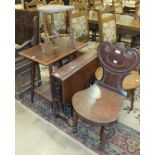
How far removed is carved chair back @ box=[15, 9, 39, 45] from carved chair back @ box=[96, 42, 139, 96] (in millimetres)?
889

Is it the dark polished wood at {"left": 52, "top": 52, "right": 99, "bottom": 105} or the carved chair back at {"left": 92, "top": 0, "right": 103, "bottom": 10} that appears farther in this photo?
the carved chair back at {"left": 92, "top": 0, "right": 103, "bottom": 10}

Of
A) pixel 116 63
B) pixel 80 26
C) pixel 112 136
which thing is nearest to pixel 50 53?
pixel 116 63

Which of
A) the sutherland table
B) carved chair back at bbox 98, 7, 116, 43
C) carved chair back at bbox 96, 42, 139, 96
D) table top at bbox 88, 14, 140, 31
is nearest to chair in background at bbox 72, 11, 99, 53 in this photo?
table top at bbox 88, 14, 140, 31

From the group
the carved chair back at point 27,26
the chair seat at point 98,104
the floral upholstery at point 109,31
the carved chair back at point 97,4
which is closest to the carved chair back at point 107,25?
the floral upholstery at point 109,31

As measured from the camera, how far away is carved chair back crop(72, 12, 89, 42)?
11.0ft

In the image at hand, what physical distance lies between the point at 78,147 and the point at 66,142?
0.43 feet

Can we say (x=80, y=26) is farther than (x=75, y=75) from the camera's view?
Yes

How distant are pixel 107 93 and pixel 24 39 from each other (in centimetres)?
141

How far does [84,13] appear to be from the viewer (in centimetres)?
348

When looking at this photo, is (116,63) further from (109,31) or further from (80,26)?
(80,26)

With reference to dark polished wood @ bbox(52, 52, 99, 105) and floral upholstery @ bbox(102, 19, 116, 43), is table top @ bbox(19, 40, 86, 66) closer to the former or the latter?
dark polished wood @ bbox(52, 52, 99, 105)

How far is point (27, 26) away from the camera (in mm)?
2641

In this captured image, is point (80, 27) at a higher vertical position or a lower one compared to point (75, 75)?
higher
